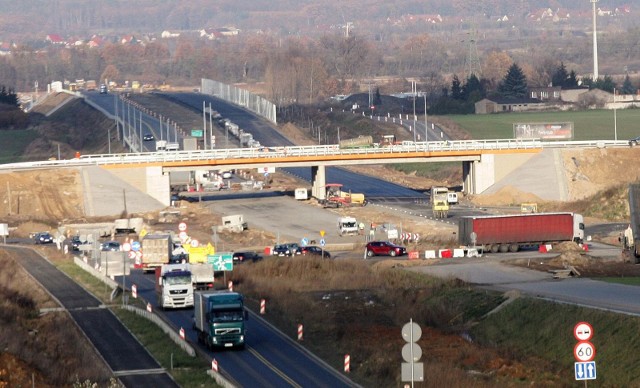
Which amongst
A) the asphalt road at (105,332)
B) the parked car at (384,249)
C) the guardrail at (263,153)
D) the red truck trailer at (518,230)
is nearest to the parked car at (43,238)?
the asphalt road at (105,332)

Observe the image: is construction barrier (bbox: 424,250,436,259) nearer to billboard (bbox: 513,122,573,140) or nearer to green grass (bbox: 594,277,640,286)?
green grass (bbox: 594,277,640,286)

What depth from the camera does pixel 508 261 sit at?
76.2 m

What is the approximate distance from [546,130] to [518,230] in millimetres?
52297

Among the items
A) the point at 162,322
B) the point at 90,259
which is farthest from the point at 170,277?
the point at 90,259

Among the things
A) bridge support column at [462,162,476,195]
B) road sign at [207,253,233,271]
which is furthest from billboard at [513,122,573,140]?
road sign at [207,253,233,271]

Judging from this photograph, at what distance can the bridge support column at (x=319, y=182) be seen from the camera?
122m

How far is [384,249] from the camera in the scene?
85250 mm

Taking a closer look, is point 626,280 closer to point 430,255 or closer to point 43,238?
point 430,255

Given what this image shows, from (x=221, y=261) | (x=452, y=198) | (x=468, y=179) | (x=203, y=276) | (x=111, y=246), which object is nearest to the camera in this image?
(x=203, y=276)

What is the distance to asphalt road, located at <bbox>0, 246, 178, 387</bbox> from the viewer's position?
46.9 m

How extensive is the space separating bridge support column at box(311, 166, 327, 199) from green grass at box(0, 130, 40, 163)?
48.0m

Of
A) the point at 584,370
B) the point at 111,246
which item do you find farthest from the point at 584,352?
the point at 111,246

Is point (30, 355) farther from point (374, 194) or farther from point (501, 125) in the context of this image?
point (501, 125)

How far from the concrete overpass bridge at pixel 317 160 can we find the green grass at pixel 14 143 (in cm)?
4052
